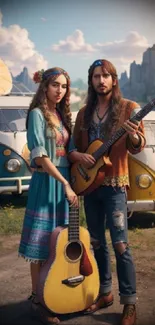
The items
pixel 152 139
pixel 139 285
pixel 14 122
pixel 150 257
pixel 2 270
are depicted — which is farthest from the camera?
pixel 14 122

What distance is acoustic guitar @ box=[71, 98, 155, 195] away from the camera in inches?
102

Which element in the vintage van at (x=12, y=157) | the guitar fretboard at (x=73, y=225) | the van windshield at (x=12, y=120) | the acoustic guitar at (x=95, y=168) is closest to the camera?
the acoustic guitar at (x=95, y=168)

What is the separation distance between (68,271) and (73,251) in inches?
5.4

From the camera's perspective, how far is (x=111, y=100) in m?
2.82

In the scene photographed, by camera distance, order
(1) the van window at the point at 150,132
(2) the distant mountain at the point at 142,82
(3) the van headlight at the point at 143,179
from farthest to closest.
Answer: (2) the distant mountain at the point at 142,82 → (1) the van window at the point at 150,132 → (3) the van headlight at the point at 143,179

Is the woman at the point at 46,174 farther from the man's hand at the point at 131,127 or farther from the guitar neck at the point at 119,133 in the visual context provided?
the man's hand at the point at 131,127

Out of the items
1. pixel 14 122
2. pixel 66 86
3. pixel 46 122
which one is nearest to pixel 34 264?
pixel 46 122

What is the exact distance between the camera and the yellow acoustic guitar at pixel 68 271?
2688 mm

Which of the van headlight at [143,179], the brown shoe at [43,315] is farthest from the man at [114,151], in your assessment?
the van headlight at [143,179]

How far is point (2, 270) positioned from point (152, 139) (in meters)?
2.57

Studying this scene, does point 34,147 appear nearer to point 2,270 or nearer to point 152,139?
point 2,270

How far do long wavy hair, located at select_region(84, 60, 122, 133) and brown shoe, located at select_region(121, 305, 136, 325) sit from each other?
4.07 ft

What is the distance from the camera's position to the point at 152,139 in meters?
5.28

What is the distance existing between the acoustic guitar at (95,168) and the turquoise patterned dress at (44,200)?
3.7 inches
